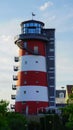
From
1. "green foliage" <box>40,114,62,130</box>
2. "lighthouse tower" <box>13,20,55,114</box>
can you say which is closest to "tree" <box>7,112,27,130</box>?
"green foliage" <box>40,114,62,130</box>

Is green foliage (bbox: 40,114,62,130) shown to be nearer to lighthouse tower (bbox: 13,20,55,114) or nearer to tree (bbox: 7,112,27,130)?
tree (bbox: 7,112,27,130)

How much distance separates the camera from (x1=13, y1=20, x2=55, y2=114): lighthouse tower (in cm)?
8125

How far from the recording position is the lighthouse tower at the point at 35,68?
81.2 meters

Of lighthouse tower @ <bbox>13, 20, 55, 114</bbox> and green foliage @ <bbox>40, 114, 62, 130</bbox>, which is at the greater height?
lighthouse tower @ <bbox>13, 20, 55, 114</bbox>

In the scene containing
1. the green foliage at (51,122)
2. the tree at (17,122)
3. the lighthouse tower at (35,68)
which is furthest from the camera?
the lighthouse tower at (35,68)

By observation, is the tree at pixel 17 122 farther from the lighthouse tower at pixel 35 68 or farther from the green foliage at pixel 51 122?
the lighthouse tower at pixel 35 68

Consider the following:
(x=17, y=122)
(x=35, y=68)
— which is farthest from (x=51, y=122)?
(x=35, y=68)

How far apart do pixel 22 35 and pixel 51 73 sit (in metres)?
8.56

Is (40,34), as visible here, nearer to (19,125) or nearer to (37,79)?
(37,79)

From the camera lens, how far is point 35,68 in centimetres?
8244

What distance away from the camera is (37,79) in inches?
3223

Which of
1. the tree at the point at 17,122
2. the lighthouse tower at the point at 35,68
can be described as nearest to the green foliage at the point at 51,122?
the tree at the point at 17,122

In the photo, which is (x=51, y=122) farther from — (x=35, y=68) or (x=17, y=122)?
(x=35, y=68)

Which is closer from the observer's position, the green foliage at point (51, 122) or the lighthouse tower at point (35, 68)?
the green foliage at point (51, 122)
